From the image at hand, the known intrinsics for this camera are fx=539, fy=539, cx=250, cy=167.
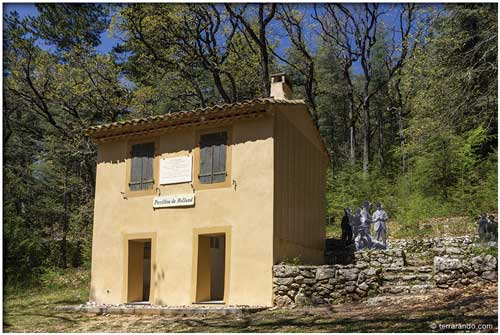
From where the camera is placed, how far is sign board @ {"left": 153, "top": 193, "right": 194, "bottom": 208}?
1306 cm

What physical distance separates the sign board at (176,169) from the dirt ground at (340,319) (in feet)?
11.2

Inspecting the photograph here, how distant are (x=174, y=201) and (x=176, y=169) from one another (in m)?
0.81

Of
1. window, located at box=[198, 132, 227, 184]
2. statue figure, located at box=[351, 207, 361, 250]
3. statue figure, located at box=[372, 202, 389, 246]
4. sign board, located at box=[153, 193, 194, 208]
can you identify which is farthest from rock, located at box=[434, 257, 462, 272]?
sign board, located at box=[153, 193, 194, 208]

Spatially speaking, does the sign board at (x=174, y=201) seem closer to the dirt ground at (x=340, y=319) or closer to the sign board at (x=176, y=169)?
the sign board at (x=176, y=169)

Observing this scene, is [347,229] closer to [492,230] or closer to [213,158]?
[492,230]

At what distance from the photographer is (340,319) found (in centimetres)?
944

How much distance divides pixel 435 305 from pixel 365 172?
15.8 metres

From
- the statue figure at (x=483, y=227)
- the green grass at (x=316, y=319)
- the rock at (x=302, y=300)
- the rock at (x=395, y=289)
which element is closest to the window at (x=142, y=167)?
the green grass at (x=316, y=319)

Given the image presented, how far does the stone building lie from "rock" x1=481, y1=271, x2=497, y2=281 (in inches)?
168

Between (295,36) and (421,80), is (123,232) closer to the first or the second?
(421,80)

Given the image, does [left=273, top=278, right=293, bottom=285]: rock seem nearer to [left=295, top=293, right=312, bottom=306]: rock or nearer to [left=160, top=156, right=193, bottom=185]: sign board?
[left=295, top=293, right=312, bottom=306]: rock

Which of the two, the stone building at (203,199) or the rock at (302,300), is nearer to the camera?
the rock at (302,300)

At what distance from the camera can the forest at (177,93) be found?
65.4 ft

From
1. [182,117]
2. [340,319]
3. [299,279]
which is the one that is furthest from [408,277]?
[182,117]
